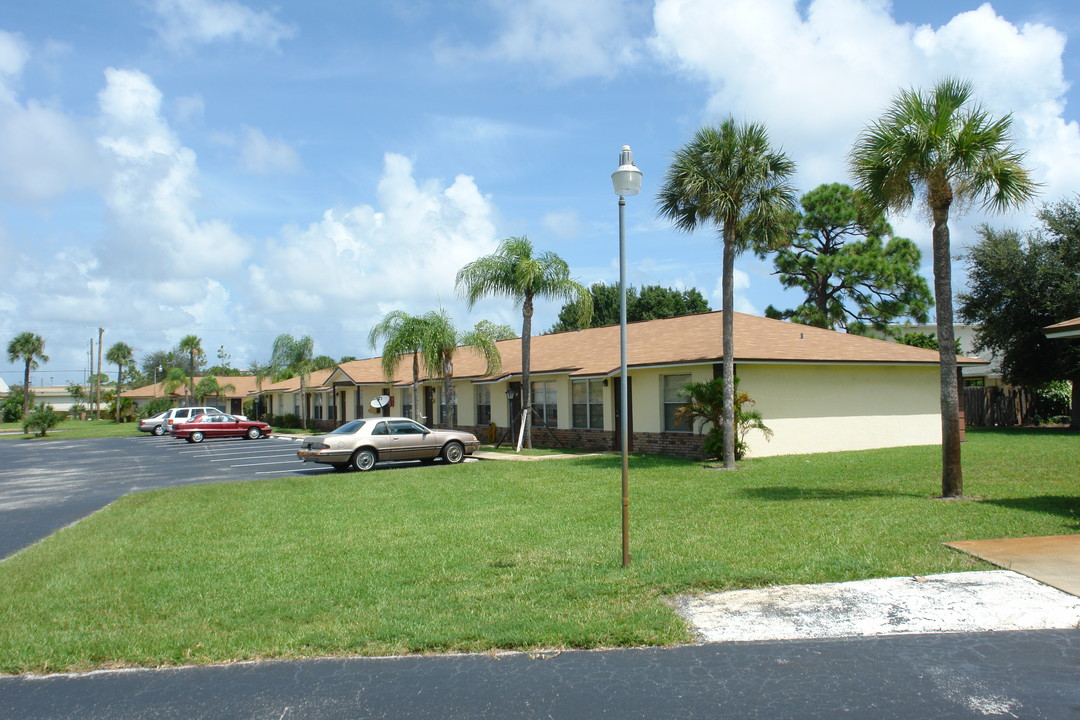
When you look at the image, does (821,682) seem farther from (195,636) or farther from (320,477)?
(320,477)

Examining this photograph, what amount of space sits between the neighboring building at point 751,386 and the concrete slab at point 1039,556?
10.4m

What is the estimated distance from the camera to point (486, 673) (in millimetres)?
5414

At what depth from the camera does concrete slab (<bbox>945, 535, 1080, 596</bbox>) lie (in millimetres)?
7145

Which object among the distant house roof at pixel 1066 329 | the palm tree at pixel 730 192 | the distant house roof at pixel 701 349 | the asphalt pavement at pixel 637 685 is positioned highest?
the palm tree at pixel 730 192

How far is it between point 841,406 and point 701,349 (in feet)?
14.1

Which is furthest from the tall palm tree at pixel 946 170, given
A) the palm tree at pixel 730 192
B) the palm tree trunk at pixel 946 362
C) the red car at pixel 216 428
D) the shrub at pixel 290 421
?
the shrub at pixel 290 421

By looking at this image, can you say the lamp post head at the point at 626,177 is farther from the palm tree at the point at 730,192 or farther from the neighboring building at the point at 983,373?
the neighboring building at the point at 983,373

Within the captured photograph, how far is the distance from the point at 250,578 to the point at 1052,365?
31.1 metres

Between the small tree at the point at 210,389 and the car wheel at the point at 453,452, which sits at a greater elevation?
the small tree at the point at 210,389

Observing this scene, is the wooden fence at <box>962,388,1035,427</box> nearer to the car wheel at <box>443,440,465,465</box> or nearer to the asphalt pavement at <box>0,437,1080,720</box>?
the car wheel at <box>443,440,465,465</box>

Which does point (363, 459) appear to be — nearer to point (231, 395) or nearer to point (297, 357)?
point (297, 357)

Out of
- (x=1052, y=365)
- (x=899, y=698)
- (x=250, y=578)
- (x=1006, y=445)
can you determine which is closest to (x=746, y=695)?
(x=899, y=698)

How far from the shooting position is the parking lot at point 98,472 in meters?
13.6

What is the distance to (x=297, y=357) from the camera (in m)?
46.3
